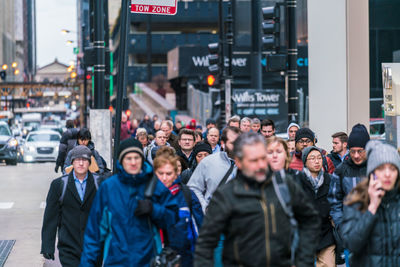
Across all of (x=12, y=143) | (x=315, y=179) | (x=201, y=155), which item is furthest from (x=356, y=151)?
(x=12, y=143)

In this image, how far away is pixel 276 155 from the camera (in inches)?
251

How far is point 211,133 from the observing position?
40.7 ft

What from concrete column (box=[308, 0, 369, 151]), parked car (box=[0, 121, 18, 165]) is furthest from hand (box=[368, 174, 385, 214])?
parked car (box=[0, 121, 18, 165])

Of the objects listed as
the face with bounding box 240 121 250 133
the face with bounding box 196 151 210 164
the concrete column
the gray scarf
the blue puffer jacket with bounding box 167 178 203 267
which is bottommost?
the blue puffer jacket with bounding box 167 178 203 267

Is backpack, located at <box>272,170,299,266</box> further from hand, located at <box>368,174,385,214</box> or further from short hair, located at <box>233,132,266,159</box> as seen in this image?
hand, located at <box>368,174,385,214</box>

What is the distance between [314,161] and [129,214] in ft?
8.88

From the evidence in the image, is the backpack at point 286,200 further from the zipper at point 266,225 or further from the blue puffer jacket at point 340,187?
the blue puffer jacket at point 340,187

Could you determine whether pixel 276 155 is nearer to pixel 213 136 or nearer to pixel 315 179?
pixel 315 179

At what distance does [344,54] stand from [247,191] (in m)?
10.2

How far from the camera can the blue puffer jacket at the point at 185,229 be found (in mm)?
6531

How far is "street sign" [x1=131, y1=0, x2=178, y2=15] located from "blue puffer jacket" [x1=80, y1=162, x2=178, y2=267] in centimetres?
510

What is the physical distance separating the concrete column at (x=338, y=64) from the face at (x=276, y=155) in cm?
831

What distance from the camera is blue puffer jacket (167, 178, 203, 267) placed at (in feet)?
21.4

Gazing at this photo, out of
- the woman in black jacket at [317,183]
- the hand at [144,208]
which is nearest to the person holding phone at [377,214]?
the hand at [144,208]
